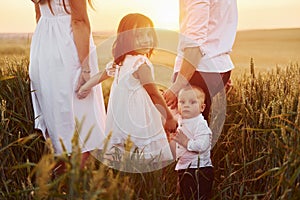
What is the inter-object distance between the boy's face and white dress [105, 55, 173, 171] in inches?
12.9

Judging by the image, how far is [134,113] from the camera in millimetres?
3670

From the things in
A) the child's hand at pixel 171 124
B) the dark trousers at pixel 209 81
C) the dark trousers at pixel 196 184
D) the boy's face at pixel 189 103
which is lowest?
the dark trousers at pixel 196 184

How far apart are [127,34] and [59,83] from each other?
504 millimetres

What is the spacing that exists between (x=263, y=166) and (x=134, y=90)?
0.89m

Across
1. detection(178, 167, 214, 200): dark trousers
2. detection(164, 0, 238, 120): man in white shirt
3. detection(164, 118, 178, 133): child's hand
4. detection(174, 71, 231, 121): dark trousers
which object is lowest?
detection(178, 167, 214, 200): dark trousers

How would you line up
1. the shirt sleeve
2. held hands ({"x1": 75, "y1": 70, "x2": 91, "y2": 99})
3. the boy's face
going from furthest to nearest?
held hands ({"x1": 75, "y1": 70, "x2": 91, "y2": 99}), the boy's face, the shirt sleeve

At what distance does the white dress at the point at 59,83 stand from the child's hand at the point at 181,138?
0.49 meters

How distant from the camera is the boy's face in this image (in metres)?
3.40

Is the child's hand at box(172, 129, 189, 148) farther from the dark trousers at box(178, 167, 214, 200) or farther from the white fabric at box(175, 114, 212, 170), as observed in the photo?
the dark trousers at box(178, 167, 214, 200)

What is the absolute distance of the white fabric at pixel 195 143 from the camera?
11.0 feet

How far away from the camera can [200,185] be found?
339 cm

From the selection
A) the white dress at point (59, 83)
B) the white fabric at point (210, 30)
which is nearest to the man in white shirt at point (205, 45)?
the white fabric at point (210, 30)

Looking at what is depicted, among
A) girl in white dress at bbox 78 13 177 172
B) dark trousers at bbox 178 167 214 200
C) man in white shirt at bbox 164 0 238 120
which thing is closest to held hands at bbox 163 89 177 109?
man in white shirt at bbox 164 0 238 120

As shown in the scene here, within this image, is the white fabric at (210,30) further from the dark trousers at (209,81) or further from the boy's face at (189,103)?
the boy's face at (189,103)
